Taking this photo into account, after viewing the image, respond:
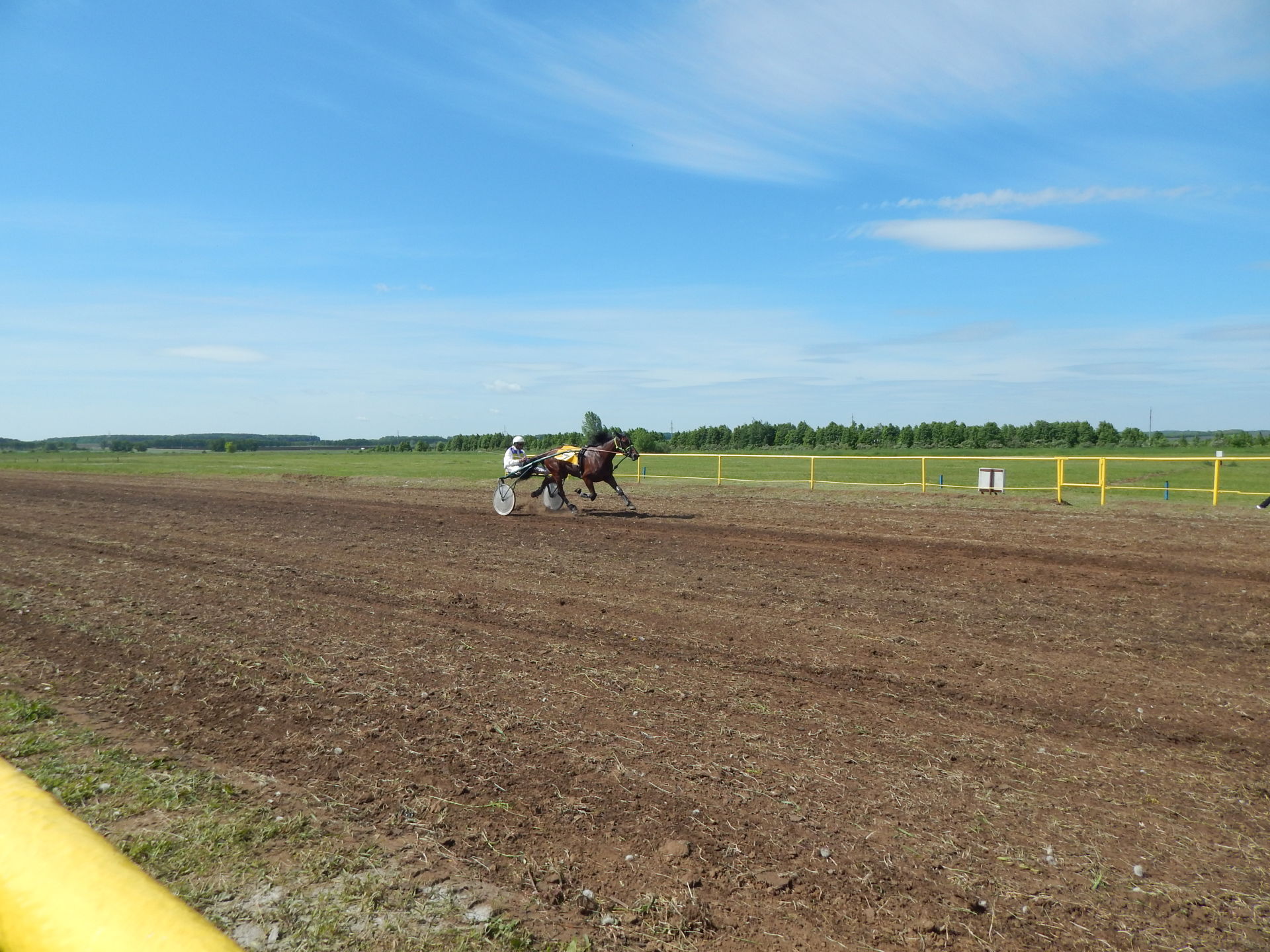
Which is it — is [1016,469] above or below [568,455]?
below

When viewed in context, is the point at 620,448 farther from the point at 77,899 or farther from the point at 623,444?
the point at 77,899

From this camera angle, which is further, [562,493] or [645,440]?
[645,440]

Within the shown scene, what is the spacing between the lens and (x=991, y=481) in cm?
2308

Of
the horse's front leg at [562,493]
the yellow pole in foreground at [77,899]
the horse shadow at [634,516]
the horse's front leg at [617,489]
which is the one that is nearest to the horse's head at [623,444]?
the horse's front leg at [617,489]

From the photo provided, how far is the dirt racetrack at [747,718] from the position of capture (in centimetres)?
345

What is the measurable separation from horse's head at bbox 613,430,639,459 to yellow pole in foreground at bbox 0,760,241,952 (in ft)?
54.1

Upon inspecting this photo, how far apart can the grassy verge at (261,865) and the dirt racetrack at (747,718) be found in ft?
0.71

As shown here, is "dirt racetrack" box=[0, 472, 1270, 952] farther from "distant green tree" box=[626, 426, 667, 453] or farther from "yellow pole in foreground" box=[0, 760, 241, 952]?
"distant green tree" box=[626, 426, 667, 453]

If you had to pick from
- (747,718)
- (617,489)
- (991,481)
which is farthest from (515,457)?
(747,718)

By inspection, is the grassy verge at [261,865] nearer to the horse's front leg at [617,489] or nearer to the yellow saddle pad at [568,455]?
the horse's front leg at [617,489]

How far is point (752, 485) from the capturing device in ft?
90.8

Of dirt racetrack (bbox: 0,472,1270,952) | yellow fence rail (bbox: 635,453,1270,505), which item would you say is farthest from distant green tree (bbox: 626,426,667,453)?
dirt racetrack (bbox: 0,472,1270,952)

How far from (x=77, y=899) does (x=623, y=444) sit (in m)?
16.8

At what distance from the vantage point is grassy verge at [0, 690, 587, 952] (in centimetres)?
310
